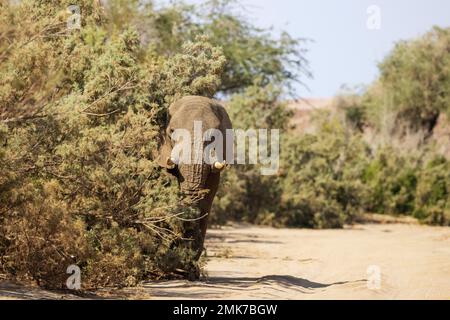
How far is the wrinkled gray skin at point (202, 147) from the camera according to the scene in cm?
1404

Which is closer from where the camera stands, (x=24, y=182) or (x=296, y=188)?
(x=24, y=182)

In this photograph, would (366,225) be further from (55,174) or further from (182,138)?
(55,174)

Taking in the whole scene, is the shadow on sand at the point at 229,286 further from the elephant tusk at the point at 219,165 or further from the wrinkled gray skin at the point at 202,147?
the elephant tusk at the point at 219,165

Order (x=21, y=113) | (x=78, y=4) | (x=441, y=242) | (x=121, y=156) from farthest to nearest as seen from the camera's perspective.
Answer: (x=441, y=242), (x=78, y=4), (x=121, y=156), (x=21, y=113)

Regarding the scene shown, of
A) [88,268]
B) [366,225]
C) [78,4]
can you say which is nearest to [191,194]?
[88,268]

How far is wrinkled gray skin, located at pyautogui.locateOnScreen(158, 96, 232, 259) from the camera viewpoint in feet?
46.1

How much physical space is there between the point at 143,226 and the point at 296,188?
1792 cm

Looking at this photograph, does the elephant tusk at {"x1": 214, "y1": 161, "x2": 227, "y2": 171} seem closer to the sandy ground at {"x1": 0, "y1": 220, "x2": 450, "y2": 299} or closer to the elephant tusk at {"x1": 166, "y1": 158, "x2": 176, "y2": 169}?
the elephant tusk at {"x1": 166, "y1": 158, "x2": 176, "y2": 169}

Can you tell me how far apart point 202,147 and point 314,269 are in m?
3.79

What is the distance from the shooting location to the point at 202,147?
1415 cm

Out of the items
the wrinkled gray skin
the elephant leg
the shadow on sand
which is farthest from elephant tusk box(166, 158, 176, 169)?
the shadow on sand

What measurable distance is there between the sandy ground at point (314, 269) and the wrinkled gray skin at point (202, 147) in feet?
3.62

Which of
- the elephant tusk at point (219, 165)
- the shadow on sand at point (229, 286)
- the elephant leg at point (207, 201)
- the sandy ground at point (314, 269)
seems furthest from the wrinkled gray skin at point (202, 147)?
the sandy ground at point (314, 269)

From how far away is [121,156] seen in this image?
13.0 meters
